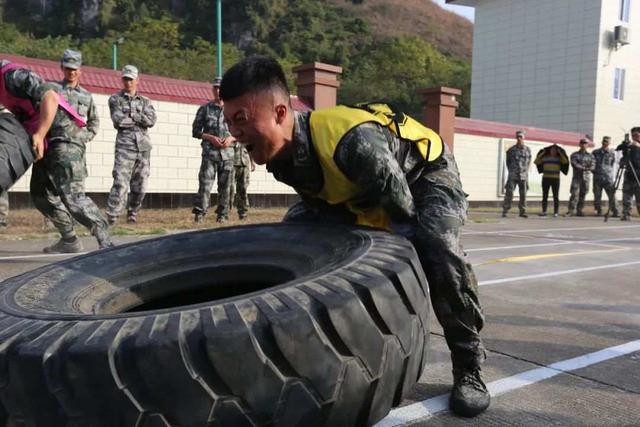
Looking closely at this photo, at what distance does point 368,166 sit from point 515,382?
104cm

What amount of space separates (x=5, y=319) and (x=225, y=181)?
6.00m

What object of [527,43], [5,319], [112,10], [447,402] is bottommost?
[447,402]

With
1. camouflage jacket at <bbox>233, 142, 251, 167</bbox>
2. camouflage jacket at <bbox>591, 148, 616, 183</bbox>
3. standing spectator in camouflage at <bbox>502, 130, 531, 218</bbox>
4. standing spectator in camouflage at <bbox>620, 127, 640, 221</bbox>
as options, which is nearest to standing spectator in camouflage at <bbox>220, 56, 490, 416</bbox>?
camouflage jacket at <bbox>233, 142, 251, 167</bbox>

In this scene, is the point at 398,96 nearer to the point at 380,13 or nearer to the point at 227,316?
the point at 227,316

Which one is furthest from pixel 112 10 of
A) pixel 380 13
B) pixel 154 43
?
pixel 380 13

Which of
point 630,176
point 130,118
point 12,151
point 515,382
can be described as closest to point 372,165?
point 515,382

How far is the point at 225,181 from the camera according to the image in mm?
7297

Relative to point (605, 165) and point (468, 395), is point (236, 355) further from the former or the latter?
point (605, 165)

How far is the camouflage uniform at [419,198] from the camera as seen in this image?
5.55 feet

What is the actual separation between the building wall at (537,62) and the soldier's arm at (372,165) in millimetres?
21047

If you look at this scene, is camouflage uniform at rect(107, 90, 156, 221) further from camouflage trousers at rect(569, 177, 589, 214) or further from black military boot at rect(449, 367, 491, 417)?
camouflage trousers at rect(569, 177, 589, 214)

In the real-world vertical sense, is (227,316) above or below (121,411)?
above

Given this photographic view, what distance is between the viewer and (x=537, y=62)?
22.4 metres

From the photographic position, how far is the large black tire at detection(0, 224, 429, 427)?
1137 mm
